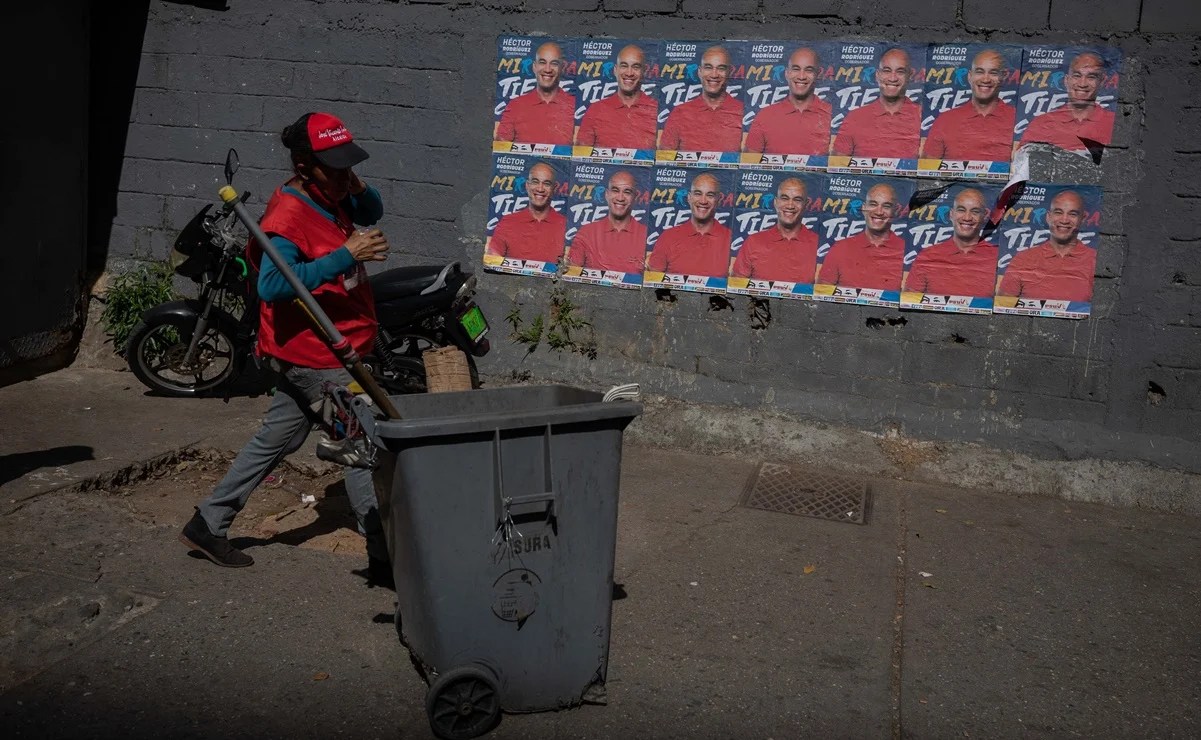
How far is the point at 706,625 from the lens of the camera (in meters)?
4.54

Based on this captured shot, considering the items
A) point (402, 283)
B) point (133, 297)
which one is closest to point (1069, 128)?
point (402, 283)

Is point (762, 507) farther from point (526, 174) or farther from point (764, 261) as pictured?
point (526, 174)

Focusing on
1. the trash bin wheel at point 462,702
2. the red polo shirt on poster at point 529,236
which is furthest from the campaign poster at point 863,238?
the trash bin wheel at point 462,702

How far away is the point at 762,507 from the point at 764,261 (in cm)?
157

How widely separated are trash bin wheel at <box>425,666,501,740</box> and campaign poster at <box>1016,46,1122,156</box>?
14.5 feet

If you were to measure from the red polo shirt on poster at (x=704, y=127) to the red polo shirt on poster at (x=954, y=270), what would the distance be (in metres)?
1.29

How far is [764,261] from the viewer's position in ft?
22.1

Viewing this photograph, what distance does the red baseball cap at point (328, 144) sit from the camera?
14.1 feet

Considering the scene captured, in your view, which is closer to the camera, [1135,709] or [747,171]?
[1135,709]

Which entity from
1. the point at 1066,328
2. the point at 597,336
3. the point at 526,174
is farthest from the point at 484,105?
the point at 1066,328

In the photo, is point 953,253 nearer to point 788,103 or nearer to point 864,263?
point 864,263

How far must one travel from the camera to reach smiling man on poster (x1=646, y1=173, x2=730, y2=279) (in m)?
6.80

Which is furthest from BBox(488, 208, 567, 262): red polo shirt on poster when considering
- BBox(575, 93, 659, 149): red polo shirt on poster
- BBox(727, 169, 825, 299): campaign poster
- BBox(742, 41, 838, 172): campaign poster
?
BBox(742, 41, 838, 172): campaign poster

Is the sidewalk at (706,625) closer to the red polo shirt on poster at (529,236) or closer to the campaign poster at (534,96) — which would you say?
the red polo shirt on poster at (529,236)
